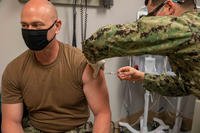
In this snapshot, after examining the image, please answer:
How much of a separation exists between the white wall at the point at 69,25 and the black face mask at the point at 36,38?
0.65m

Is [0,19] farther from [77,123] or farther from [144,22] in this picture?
[144,22]

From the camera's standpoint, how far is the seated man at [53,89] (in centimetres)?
171

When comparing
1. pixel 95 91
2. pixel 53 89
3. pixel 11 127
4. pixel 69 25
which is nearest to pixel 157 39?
pixel 95 91

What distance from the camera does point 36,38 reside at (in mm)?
1618

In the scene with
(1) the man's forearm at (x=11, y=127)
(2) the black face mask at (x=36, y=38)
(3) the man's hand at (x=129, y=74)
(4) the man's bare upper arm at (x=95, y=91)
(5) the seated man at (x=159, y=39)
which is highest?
(5) the seated man at (x=159, y=39)

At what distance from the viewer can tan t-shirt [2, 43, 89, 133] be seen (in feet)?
5.67

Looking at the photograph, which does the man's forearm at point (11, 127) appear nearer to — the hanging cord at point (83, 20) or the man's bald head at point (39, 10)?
the man's bald head at point (39, 10)

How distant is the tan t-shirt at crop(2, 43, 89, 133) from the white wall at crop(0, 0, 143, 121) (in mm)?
551

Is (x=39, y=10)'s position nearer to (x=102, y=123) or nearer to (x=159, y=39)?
(x=102, y=123)

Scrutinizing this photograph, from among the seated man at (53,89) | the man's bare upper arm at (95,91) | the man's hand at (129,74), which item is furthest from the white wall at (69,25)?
the man's hand at (129,74)

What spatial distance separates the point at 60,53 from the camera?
5.75ft

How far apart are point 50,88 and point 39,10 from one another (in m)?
0.46

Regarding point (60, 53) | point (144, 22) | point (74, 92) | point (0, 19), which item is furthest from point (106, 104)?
point (0, 19)

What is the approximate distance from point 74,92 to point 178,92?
618mm
